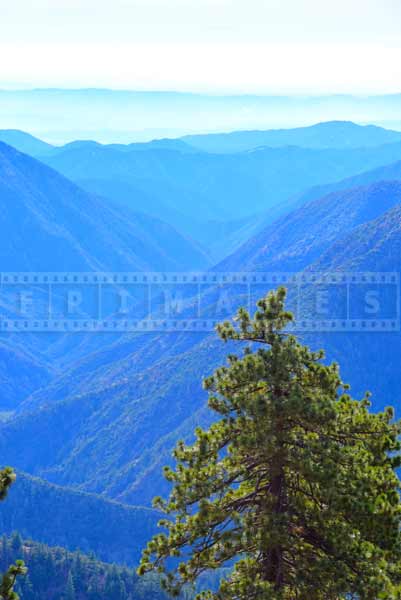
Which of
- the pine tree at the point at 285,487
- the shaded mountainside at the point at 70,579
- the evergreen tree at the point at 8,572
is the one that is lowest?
the evergreen tree at the point at 8,572

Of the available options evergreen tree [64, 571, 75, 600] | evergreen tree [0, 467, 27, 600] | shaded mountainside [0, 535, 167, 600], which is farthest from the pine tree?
shaded mountainside [0, 535, 167, 600]

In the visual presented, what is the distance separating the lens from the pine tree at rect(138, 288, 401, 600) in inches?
838

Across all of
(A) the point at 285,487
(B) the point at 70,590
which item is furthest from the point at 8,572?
(B) the point at 70,590

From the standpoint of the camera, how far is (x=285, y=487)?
22.8m

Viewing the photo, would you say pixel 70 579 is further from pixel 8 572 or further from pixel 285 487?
pixel 8 572

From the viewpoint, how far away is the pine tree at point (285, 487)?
69.8 feet

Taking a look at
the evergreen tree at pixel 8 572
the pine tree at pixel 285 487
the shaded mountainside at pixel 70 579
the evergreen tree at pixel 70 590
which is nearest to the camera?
the evergreen tree at pixel 8 572

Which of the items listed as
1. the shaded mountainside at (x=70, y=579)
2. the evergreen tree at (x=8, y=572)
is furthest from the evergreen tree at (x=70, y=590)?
the evergreen tree at (x=8, y=572)

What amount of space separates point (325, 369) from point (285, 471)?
2.79 meters

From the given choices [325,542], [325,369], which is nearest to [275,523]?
[325,542]

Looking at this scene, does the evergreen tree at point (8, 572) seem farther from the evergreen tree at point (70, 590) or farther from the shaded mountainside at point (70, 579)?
the shaded mountainside at point (70, 579)

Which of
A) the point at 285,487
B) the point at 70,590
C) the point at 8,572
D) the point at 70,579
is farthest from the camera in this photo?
the point at 70,579

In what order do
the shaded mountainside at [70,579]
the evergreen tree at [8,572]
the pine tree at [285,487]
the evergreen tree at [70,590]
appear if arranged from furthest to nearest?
the shaded mountainside at [70,579]
the evergreen tree at [70,590]
the pine tree at [285,487]
the evergreen tree at [8,572]

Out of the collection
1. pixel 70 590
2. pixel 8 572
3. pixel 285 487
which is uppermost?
pixel 70 590
